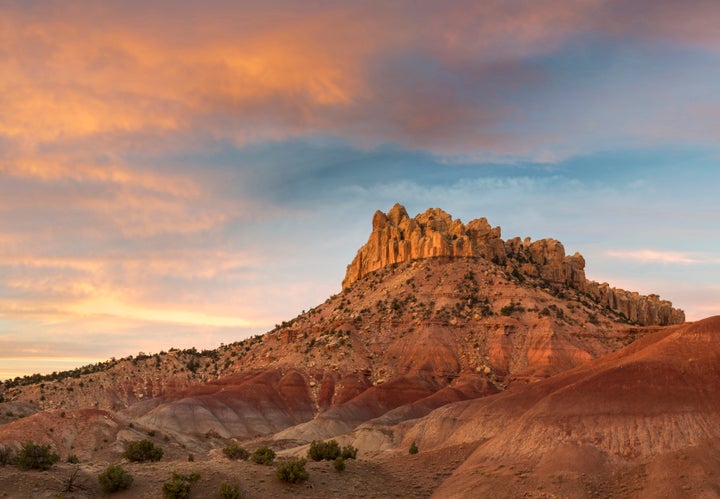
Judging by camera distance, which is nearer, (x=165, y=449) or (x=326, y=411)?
(x=165, y=449)

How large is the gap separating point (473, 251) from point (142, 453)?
100 metres

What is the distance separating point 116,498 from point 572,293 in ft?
430

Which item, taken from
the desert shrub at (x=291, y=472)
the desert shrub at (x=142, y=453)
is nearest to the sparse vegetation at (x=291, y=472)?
the desert shrub at (x=291, y=472)

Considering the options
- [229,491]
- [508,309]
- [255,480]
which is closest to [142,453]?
[255,480]

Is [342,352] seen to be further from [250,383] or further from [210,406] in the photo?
[210,406]

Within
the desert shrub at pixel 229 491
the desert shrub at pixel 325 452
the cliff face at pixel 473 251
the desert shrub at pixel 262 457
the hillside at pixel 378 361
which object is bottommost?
the desert shrub at pixel 229 491

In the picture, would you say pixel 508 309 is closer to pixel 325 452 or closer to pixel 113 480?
pixel 325 452

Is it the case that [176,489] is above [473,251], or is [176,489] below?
below

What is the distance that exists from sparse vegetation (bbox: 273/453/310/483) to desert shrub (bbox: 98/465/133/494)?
1028 centimetres

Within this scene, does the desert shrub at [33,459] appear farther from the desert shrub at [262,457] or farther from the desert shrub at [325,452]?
the desert shrub at [325,452]

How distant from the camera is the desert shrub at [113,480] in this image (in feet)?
152

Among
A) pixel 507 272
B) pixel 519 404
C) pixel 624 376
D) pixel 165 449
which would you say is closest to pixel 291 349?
pixel 507 272

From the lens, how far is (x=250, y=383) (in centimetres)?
12438

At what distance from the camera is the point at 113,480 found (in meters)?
46.6
